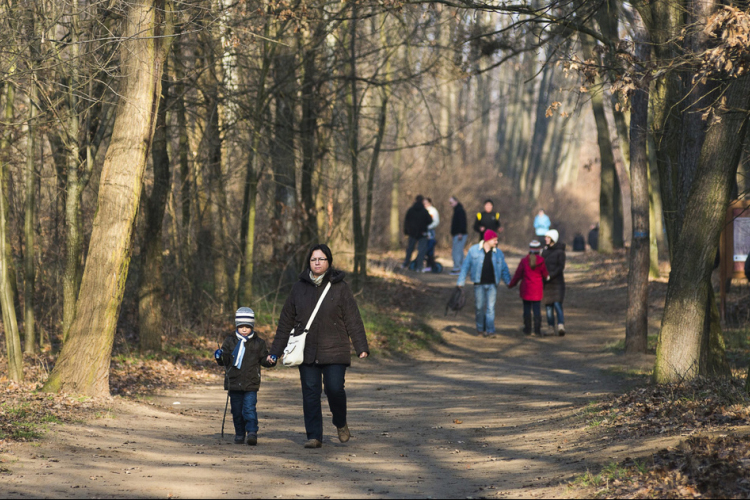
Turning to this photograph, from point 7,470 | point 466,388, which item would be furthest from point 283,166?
point 7,470

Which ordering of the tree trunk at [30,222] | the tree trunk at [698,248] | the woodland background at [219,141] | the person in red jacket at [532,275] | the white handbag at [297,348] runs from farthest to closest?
the person in red jacket at [532,275] < the tree trunk at [30,222] < the woodland background at [219,141] < the tree trunk at [698,248] < the white handbag at [297,348]

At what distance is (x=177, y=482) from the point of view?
6293 millimetres

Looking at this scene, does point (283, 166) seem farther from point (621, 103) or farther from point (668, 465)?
point (668, 465)

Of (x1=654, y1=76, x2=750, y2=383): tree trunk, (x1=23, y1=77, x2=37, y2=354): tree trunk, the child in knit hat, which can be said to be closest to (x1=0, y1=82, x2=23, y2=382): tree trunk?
(x1=23, y1=77, x2=37, y2=354): tree trunk

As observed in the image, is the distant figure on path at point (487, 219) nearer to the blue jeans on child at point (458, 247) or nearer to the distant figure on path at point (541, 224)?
the blue jeans on child at point (458, 247)

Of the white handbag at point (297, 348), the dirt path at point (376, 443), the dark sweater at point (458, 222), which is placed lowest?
the dirt path at point (376, 443)

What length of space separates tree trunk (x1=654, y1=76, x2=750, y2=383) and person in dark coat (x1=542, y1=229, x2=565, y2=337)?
254 inches

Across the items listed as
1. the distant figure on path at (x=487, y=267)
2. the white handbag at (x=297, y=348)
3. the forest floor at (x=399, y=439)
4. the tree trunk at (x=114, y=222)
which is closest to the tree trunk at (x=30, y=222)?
the tree trunk at (x=114, y=222)

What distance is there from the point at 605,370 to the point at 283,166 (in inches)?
311

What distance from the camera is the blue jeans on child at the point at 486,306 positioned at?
659 inches

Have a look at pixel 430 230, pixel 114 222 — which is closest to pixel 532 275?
pixel 114 222

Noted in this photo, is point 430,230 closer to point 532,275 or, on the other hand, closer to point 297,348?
point 532,275

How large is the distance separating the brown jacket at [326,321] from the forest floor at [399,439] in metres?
0.92

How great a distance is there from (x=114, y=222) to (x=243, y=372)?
3232mm
